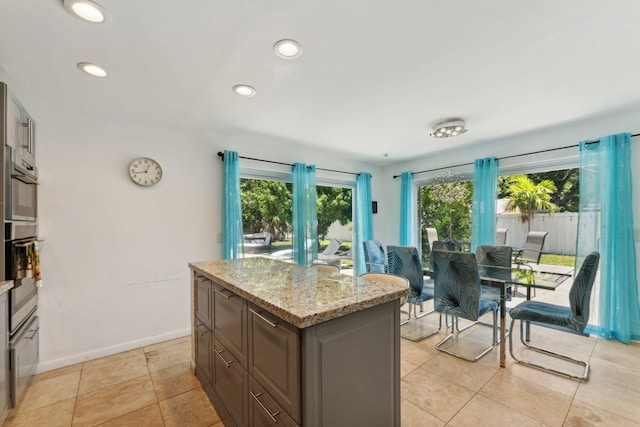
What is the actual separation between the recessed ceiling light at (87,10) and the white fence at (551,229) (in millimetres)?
4527

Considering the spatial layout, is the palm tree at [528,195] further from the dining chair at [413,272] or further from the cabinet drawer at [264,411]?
the cabinet drawer at [264,411]

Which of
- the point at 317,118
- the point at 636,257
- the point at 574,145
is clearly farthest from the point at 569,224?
the point at 317,118

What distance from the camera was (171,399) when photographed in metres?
2.09

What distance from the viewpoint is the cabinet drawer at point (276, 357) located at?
115 cm

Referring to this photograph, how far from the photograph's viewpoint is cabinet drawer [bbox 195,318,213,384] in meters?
2.03

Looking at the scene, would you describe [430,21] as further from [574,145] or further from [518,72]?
[574,145]

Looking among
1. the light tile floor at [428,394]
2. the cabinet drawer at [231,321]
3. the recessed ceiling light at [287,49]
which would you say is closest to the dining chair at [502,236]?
the light tile floor at [428,394]

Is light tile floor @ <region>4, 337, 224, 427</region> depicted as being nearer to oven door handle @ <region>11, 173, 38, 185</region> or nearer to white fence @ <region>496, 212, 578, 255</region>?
oven door handle @ <region>11, 173, 38, 185</region>

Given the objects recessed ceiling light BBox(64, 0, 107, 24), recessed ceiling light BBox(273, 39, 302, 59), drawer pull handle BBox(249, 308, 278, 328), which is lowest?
drawer pull handle BBox(249, 308, 278, 328)

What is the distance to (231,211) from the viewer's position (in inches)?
136

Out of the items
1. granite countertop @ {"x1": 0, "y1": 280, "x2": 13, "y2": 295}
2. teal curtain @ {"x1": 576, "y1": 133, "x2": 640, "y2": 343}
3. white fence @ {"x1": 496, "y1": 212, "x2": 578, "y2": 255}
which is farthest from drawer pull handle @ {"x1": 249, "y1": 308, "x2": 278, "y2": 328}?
white fence @ {"x1": 496, "y1": 212, "x2": 578, "y2": 255}

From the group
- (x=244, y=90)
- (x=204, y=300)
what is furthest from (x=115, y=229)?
(x=244, y=90)

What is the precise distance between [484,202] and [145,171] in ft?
14.0

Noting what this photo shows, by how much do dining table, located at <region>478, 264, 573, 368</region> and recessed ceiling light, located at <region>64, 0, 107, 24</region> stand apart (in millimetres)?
3325
